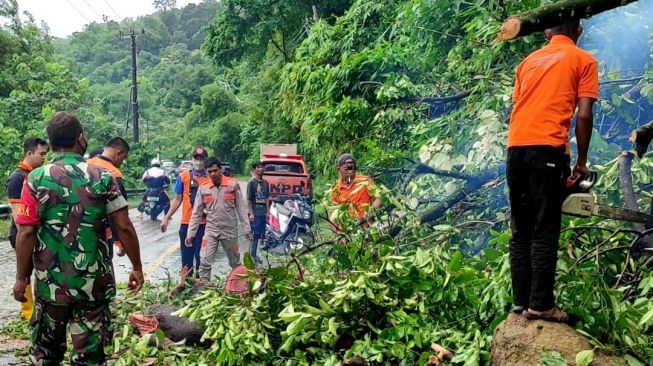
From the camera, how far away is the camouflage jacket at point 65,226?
13.6 ft

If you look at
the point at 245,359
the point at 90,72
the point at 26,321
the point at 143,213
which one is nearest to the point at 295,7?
the point at 143,213

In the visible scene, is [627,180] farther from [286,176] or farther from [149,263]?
[286,176]

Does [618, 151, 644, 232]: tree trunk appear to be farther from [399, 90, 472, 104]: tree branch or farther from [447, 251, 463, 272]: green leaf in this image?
[399, 90, 472, 104]: tree branch

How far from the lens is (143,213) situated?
2008 centimetres

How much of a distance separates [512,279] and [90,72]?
9998cm

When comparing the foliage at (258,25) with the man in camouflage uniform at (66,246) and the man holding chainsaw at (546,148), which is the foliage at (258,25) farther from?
the man holding chainsaw at (546,148)

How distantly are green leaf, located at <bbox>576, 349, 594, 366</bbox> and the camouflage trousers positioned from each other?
2.76 m

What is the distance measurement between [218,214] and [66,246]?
4088 mm

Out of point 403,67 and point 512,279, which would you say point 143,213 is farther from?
point 512,279

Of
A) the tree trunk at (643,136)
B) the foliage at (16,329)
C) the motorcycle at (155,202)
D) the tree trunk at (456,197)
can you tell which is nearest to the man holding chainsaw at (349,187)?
the tree trunk at (456,197)

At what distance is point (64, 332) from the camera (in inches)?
167

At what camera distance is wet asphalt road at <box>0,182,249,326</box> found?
8148 mm

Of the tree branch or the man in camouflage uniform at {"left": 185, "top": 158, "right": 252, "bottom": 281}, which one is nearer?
the tree branch

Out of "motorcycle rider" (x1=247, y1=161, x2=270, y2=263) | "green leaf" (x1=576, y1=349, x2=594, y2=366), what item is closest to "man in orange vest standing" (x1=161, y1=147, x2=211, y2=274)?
"motorcycle rider" (x1=247, y1=161, x2=270, y2=263)
